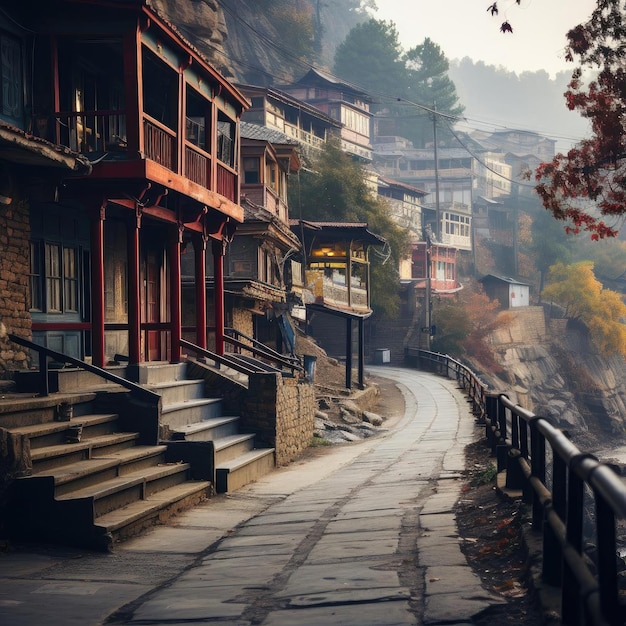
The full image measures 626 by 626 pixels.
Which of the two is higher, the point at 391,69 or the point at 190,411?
the point at 391,69

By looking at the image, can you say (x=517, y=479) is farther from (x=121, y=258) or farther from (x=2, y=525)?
(x=121, y=258)

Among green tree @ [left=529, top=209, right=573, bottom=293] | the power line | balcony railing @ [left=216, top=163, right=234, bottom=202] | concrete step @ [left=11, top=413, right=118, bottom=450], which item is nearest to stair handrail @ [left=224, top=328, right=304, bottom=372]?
balcony railing @ [left=216, top=163, right=234, bottom=202]

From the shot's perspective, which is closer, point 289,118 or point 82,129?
point 82,129

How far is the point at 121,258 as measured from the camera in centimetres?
1898

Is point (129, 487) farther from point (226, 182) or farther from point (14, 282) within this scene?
point (226, 182)

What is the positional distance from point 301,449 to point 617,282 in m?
79.3

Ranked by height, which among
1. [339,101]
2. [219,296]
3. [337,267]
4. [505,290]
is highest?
[339,101]

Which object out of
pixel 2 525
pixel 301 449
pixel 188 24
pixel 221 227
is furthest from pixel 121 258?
pixel 188 24

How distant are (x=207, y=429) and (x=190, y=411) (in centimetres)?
56

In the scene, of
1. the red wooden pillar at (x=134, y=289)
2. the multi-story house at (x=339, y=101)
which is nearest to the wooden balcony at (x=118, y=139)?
the red wooden pillar at (x=134, y=289)

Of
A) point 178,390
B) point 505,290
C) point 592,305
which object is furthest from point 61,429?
point 592,305

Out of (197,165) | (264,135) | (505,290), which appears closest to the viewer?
(197,165)

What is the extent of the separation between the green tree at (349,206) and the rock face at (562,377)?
1037 cm

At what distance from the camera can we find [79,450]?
35.1 feet
